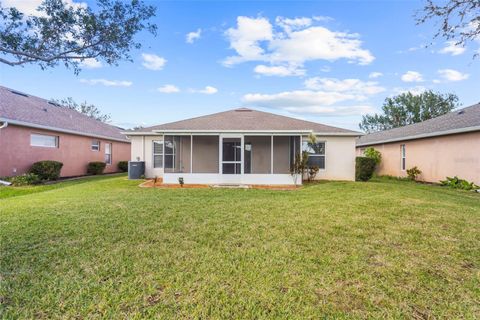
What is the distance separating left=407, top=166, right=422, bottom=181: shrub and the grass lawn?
10.5 metres

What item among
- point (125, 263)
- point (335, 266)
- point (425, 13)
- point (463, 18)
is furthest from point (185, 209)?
point (463, 18)

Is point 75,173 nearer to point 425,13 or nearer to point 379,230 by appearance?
point 379,230

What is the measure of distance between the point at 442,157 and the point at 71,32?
17548 mm

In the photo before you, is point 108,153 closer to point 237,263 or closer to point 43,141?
point 43,141

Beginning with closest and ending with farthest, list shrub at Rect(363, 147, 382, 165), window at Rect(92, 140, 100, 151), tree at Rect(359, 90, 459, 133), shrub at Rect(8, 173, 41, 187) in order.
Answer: shrub at Rect(8, 173, 41, 187) → window at Rect(92, 140, 100, 151) → shrub at Rect(363, 147, 382, 165) → tree at Rect(359, 90, 459, 133)

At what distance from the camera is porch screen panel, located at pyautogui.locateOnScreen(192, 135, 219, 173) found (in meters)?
15.3

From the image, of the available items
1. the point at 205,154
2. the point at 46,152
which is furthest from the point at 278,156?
the point at 46,152

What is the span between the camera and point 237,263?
3.87 meters

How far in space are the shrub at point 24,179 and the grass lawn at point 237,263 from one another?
20.9 feet

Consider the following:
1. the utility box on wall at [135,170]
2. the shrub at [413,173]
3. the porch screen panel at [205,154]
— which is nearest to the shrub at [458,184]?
the shrub at [413,173]

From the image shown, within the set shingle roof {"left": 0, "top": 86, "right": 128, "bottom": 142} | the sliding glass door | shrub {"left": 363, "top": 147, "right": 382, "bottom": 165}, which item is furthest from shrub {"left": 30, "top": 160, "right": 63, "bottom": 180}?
shrub {"left": 363, "top": 147, "right": 382, "bottom": 165}

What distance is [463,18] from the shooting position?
22.0 ft

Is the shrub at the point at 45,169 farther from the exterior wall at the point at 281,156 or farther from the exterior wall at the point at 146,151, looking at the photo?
the exterior wall at the point at 281,156

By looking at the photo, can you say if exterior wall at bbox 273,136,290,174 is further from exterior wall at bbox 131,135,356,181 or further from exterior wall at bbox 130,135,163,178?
exterior wall at bbox 130,135,163,178
